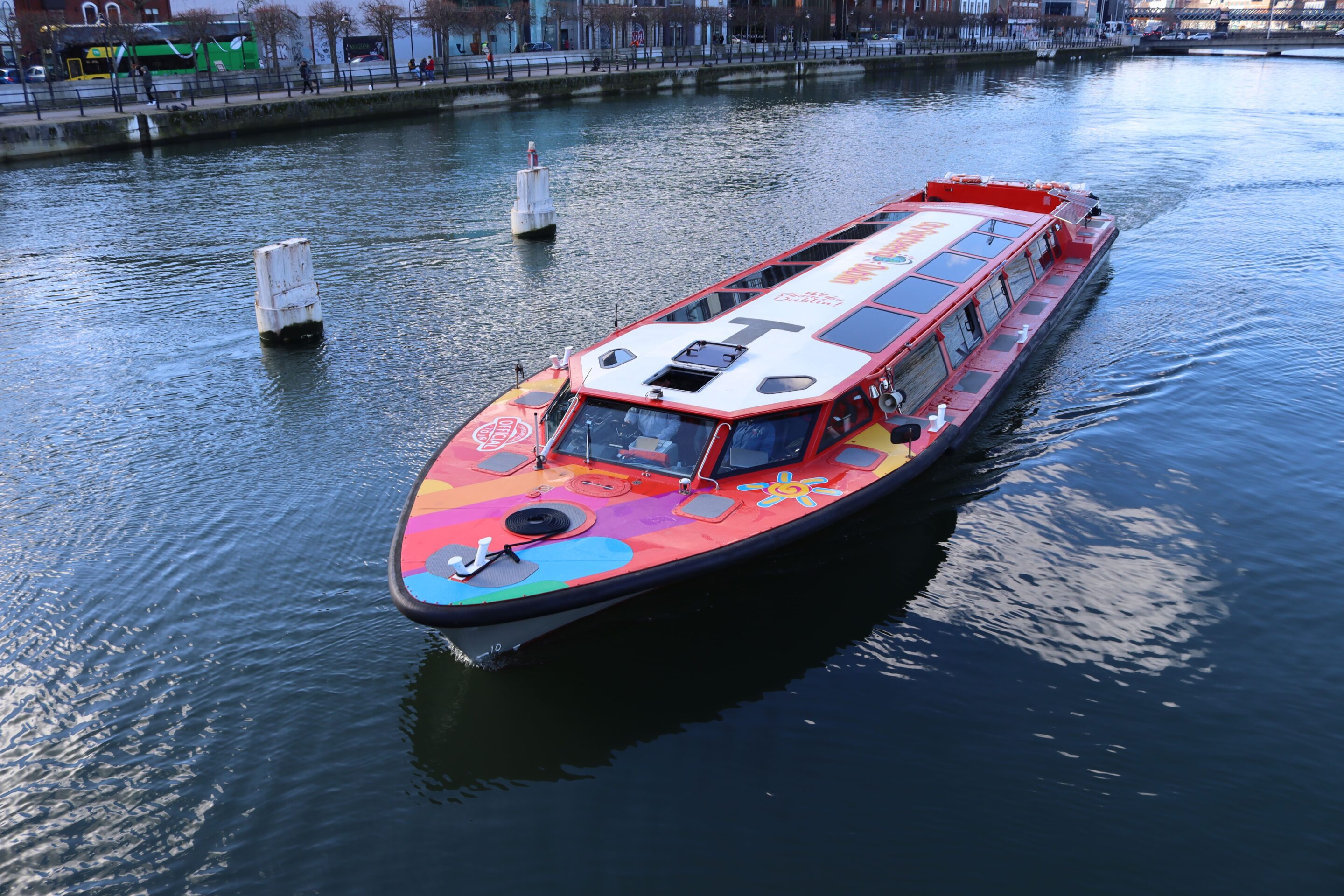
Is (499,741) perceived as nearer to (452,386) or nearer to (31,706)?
(31,706)

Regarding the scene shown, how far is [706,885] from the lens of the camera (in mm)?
8539

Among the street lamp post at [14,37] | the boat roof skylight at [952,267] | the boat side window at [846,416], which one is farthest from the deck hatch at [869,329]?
the street lamp post at [14,37]

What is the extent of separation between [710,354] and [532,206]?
1708 cm

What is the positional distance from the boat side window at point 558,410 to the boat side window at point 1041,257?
12.9 meters

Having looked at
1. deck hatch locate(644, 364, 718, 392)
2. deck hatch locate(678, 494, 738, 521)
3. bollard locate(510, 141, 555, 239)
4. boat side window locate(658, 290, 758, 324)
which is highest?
bollard locate(510, 141, 555, 239)

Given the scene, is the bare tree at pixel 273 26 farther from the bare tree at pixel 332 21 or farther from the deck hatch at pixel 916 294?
the deck hatch at pixel 916 294

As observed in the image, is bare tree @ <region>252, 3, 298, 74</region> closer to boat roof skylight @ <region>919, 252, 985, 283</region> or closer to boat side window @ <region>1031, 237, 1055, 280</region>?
boat side window @ <region>1031, 237, 1055, 280</region>

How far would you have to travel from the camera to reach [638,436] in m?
12.5

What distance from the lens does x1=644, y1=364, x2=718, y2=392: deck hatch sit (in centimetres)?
1278

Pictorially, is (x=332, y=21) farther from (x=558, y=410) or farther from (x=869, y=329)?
(x=558, y=410)

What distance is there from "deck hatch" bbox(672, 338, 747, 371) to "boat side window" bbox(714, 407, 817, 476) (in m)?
1.15

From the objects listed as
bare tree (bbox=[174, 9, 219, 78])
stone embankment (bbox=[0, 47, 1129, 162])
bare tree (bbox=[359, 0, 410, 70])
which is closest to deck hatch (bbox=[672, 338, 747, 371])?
stone embankment (bbox=[0, 47, 1129, 162])

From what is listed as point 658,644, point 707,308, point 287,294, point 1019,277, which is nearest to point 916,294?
point 707,308

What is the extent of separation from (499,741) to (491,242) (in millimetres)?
21168
